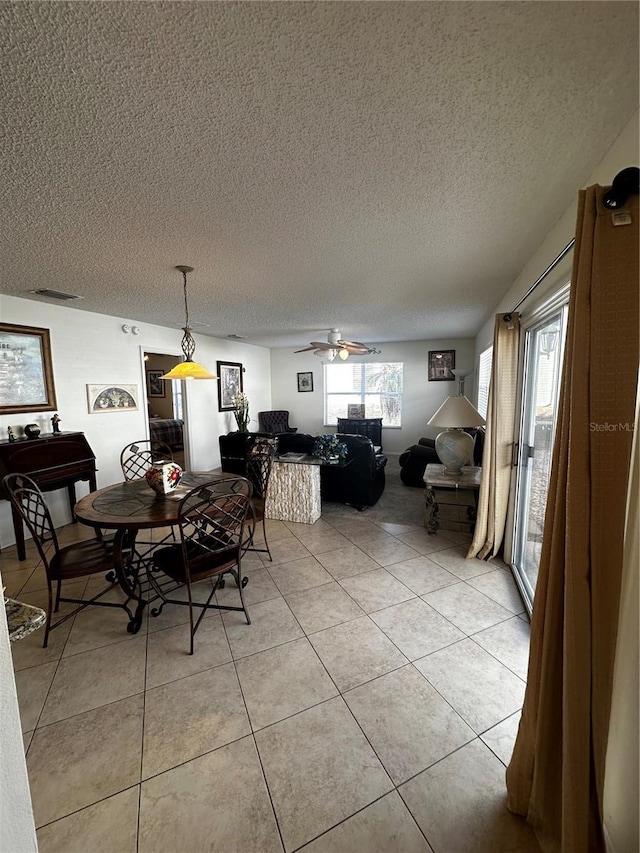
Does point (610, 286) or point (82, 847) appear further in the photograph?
point (82, 847)

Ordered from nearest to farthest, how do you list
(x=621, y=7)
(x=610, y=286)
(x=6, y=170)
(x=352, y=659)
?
(x=621, y=7) < (x=610, y=286) < (x=6, y=170) < (x=352, y=659)

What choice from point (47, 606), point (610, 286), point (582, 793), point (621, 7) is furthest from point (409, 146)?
point (47, 606)

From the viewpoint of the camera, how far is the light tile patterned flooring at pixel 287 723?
3.97 feet

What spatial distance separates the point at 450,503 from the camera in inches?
142

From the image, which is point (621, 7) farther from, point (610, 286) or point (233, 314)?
point (233, 314)

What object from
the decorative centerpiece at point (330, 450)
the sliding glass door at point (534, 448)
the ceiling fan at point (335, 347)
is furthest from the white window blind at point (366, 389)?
the sliding glass door at point (534, 448)

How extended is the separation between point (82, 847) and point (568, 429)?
83.1 inches

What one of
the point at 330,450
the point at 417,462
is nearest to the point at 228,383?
the point at 330,450

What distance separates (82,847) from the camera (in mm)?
1154

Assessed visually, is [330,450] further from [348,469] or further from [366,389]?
[366,389]

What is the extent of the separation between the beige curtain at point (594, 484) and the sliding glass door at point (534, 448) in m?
1.41

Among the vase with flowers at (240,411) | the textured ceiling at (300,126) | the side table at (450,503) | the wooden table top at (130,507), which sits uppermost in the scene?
the textured ceiling at (300,126)

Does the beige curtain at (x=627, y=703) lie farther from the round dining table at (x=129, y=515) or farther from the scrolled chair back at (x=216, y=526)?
the round dining table at (x=129, y=515)

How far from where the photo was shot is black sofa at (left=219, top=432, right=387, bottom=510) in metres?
4.23
